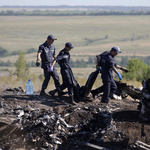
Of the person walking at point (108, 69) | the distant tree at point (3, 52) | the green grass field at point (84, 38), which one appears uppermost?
the person walking at point (108, 69)

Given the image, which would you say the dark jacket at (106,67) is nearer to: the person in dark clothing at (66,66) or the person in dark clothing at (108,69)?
the person in dark clothing at (108,69)

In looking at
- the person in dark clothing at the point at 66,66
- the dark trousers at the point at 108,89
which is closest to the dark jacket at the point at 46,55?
the person in dark clothing at the point at 66,66

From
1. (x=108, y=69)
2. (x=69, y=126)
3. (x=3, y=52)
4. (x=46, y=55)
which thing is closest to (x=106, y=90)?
(x=108, y=69)

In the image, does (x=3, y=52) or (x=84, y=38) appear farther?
(x=84, y=38)

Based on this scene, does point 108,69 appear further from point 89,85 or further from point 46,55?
point 46,55

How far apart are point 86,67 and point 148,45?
52981 millimetres

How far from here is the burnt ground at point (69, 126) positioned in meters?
6.55

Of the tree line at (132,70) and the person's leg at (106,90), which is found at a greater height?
the person's leg at (106,90)

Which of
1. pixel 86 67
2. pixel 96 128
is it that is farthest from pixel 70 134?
pixel 86 67

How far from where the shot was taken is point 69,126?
7.18m

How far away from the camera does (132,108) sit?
8.15m

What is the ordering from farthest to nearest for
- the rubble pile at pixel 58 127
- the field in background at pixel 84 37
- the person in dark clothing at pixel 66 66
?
the field in background at pixel 84 37
the person in dark clothing at pixel 66 66
the rubble pile at pixel 58 127

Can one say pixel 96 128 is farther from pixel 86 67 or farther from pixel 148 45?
pixel 148 45

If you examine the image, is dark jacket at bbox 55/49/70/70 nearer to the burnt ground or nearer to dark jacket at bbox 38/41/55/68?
dark jacket at bbox 38/41/55/68
